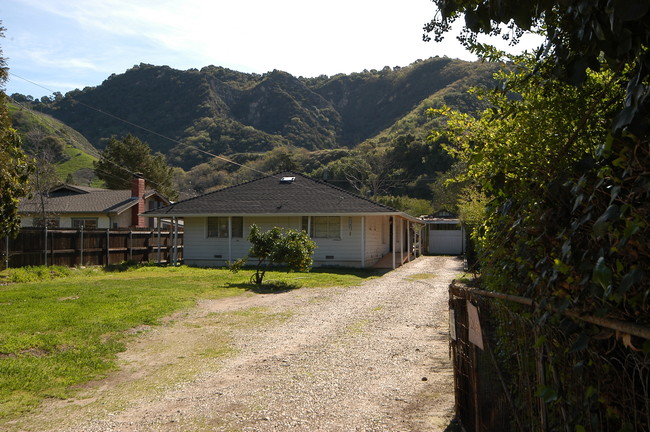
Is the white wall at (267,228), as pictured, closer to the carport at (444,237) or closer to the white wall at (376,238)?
the white wall at (376,238)

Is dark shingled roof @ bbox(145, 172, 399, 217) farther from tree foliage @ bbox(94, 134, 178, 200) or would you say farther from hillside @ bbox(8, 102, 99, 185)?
hillside @ bbox(8, 102, 99, 185)

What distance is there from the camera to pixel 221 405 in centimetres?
559

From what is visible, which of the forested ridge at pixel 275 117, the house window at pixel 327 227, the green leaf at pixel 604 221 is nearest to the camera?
the green leaf at pixel 604 221

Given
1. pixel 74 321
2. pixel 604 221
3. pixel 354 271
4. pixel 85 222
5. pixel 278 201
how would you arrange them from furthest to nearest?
pixel 85 222 → pixel 278 201 → pixel 354 271 → pixel 74 321 → pixel 604 221

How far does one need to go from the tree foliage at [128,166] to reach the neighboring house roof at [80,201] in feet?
A: 44.0

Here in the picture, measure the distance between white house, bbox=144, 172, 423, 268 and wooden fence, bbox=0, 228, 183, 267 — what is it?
1.95m

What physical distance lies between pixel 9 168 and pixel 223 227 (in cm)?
1450

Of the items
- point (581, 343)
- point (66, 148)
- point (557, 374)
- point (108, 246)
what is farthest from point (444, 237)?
point (66, 148)

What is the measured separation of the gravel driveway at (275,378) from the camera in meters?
5.15

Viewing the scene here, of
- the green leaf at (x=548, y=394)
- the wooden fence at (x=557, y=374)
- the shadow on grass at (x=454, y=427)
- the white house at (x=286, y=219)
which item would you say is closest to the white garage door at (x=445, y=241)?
the white house at (x=286, y=219)

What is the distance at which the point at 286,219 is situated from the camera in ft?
84.6

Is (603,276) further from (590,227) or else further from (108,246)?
(108,246)

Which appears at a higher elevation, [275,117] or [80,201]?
[275,117]

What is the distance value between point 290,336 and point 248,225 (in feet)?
55.9
